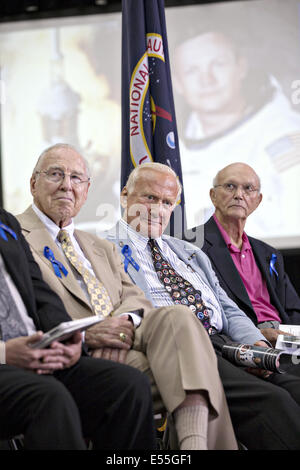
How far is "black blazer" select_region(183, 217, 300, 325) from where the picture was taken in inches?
121

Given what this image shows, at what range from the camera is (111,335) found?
216cm

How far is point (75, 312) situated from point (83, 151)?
3685 millimetres

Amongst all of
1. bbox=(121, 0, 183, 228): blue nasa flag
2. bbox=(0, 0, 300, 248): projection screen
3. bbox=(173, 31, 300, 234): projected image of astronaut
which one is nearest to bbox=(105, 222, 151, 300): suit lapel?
bbox=(121, 0, 183, 228): blue nasa flag

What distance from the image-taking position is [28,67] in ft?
19.0

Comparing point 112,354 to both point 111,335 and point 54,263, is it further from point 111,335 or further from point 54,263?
point 54,263

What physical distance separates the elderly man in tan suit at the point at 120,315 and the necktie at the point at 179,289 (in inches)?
8.1

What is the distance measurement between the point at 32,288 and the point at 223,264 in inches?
55.0

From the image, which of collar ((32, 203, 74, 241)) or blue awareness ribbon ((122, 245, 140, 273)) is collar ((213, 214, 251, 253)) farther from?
collar ((32, 203, 74, 241))

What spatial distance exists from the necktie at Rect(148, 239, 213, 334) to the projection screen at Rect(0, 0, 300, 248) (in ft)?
8.10

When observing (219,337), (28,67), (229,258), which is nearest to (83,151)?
(28,67)

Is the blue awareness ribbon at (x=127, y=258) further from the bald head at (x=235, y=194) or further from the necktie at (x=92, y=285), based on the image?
the bald head at (x=235, y=194)

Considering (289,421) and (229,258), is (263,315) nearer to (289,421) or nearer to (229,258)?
(229,258)

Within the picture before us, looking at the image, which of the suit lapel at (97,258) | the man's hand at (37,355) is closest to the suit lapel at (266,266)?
the suit lapel at (97,258)

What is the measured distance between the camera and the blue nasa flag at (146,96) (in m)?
3.52
